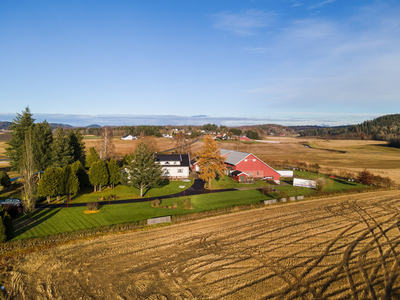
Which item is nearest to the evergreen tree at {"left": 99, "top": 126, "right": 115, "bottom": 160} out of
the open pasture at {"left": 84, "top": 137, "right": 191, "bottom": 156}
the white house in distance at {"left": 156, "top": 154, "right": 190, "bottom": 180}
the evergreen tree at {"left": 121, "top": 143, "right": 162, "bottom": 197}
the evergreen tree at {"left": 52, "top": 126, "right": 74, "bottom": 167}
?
the evergreen tree at {"left": 52, "top": 126, "right": 74, "bottom": 167}


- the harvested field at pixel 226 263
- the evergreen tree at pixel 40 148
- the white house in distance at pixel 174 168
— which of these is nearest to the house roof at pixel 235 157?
the white house in distance at pixel 174 168

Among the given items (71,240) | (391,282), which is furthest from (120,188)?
(391,282)

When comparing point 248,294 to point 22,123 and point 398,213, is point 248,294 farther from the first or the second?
point 22,123

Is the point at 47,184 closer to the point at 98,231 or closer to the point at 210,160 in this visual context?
the point at 98,231

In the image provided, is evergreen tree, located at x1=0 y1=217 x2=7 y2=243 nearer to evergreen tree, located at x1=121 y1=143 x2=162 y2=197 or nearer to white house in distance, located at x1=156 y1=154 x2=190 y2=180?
evergreen tree, located at x1=121 y1=143 x2=162 y2=197

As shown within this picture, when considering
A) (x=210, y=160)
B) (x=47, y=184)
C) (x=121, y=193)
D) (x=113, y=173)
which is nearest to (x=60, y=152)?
(x=113, y=173)
